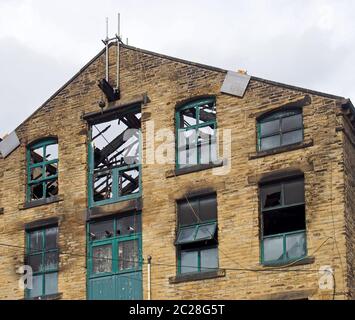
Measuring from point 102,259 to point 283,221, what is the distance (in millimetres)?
5930

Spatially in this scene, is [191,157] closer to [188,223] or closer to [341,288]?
[188,223]

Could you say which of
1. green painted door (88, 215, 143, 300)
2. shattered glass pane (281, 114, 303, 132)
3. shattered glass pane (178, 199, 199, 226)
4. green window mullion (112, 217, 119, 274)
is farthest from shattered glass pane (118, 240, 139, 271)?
shattered glass pane (281, 114, 303, 132)

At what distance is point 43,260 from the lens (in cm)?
3312

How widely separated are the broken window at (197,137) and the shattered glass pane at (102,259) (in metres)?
3.42

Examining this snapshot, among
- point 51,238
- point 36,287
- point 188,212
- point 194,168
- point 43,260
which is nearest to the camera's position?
point 188,212

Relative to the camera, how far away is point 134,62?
33.4m

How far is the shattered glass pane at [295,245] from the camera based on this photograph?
2891 cm

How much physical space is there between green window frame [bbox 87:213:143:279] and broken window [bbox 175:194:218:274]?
1.39 meters

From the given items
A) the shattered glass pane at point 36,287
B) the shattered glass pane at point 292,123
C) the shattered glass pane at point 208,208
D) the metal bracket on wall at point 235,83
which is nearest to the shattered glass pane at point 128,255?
the shattered glass pane at point 208,208

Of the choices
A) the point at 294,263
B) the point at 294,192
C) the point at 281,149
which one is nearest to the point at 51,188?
the point at 281,149

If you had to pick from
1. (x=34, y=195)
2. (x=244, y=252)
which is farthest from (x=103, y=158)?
(x=244, y=252)

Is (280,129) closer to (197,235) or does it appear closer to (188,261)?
(197,235)

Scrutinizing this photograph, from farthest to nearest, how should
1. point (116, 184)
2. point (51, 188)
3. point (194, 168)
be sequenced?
point (51, 188), point (116, 184), point (194, 168)

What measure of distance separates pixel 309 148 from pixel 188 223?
4245 mm
